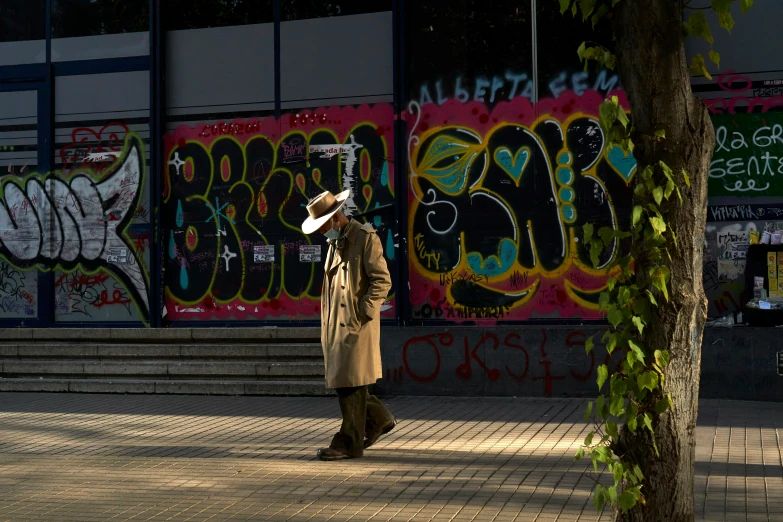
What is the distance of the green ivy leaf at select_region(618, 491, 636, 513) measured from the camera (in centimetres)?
496

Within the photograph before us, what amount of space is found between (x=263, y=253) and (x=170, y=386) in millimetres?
1935

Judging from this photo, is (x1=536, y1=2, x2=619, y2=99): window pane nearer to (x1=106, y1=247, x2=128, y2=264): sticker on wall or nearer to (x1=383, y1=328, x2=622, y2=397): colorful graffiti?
(x1=383, y1=328, x2=622, y2=397): colorful graffiti

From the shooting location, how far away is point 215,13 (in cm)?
1402

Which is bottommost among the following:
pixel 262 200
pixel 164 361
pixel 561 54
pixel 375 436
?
pixel 375 436

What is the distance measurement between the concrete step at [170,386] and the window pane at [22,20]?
4.42 metres

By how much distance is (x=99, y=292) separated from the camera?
14.5 m

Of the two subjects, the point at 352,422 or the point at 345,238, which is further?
the point at 345,238

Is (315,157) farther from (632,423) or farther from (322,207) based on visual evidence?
(632,423)

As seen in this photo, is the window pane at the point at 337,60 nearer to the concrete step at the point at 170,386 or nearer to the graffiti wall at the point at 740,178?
the concrete step at the point at 170,386

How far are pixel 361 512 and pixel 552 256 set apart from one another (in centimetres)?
646

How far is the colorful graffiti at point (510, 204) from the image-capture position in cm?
1259

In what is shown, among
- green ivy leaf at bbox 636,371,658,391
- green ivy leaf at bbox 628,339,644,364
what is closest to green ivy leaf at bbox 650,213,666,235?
green ivy leaf at bbox 628,339,644,364

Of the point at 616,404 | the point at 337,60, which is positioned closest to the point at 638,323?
the point at 616,404

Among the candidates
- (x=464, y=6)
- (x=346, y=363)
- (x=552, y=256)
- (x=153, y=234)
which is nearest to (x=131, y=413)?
(x=153, y=234)
